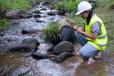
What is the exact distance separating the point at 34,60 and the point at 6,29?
20.7ft

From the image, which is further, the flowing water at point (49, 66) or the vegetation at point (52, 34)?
the vegetation at point (52, 34)

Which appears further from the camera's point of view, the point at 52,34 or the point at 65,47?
the point at 52,34

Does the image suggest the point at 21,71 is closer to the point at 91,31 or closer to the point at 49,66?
the point at 49,66

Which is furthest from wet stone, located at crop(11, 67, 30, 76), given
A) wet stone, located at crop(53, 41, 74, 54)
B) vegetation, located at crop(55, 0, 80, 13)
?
vegetation, located at crop(55, 0, 80, 13)

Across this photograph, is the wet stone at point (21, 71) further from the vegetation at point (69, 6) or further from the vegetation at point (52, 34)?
the vegetation at point (69, 6)

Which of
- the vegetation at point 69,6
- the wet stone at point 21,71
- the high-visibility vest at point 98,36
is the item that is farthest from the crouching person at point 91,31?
the vegetation at point 69,6

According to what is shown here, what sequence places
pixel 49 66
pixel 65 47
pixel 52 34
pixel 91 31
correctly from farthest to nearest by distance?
pixel 52 34, pixel 65 47, pixel 49 66, pixel 91 31

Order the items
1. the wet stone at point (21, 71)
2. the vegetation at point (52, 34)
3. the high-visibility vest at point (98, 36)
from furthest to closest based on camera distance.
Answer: the vegetation at point (52, 34) < the wet stone at point (21, 71) < the high-visibility vest at point (98, 36)

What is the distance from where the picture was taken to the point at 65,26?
1030 centimetres

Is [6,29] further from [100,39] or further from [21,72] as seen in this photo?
[100,39]

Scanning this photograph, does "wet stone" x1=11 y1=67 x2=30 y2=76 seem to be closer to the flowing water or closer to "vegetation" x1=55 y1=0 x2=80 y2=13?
the flowing water

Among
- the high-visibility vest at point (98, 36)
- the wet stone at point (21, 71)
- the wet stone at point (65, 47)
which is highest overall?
the high-visibility vest at point (98, 36)

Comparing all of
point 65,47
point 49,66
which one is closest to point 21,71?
point 49,66

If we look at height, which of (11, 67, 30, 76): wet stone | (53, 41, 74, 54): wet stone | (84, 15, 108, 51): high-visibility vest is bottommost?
(11, 67, 30, 76): wet stone
